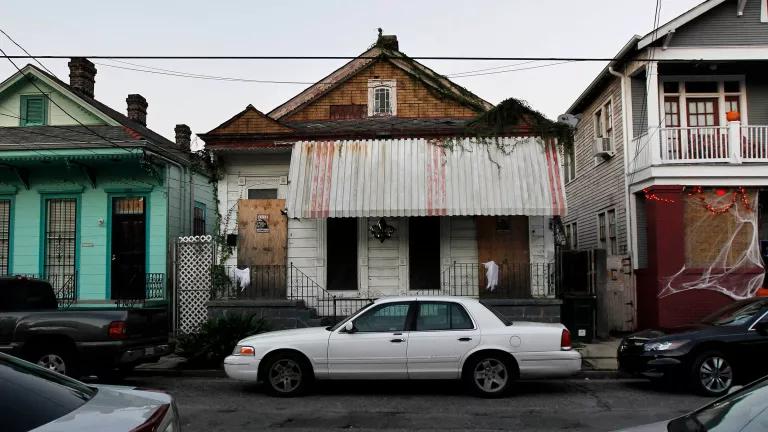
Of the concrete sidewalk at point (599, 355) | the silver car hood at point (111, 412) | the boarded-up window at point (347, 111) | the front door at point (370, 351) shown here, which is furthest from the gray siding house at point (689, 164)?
the silver car hood at point (111, 412)

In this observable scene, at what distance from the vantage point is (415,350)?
8.99 meters

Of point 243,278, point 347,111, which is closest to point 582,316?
point 243,278

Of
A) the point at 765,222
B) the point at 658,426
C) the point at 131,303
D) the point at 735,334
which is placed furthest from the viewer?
the point at 765,222

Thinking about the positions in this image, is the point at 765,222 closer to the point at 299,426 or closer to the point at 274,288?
the point at 274,288

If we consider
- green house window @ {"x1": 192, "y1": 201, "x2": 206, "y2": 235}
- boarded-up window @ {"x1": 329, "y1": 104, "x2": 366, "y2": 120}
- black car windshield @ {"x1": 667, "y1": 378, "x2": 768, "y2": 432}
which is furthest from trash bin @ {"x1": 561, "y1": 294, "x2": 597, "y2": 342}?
black car windshield @ {"x1": 667, "y1": 378, "x2": 768, "y2": 432}

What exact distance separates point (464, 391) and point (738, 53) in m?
11.6

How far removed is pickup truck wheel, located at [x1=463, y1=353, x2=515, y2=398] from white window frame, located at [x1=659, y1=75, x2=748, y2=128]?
34.6 ft

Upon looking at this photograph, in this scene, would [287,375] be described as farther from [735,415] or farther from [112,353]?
[735,415]

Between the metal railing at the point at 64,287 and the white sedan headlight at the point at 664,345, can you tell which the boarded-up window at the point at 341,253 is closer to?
the metal railing at the point at 64,287

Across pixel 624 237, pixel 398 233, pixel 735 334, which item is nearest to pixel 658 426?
pixel 735 334

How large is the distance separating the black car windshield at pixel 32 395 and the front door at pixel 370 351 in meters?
5.19

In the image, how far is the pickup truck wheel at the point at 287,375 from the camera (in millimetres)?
9141

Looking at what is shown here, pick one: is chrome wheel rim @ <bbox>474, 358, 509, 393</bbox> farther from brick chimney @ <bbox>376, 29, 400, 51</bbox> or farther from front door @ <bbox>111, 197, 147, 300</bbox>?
brick chimney @ <bbox>376, 29, 400, 51</bbox>

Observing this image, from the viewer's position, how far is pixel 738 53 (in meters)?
15.8
